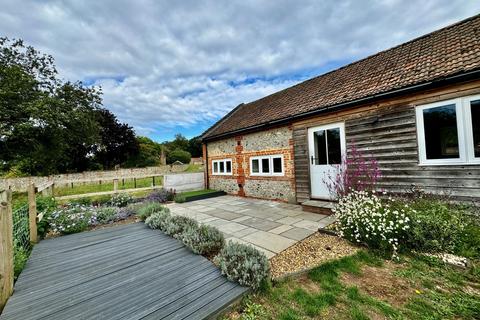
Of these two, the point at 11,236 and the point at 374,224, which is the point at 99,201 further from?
the point at 374,224

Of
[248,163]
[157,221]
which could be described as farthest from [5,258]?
[248,163]

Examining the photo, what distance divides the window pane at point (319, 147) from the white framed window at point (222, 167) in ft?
14.7

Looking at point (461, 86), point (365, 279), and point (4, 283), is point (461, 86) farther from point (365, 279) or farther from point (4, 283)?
point (4, 283)

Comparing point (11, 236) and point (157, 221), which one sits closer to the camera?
point (11, 236)

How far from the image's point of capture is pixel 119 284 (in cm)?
246

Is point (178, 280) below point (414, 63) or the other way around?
below

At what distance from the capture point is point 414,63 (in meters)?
5.14

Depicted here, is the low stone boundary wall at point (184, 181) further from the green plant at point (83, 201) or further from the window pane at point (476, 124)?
the window pane at point (476, 124)

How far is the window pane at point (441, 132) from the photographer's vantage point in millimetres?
4125

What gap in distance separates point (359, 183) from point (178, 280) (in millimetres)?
4775

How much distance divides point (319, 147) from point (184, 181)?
6919 mm

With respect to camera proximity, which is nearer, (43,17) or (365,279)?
(365,279)

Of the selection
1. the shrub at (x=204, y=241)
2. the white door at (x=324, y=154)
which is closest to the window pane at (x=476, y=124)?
the white door at (x=324, y=154)

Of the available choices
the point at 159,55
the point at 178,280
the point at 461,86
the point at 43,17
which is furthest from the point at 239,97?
the point at 178,280
